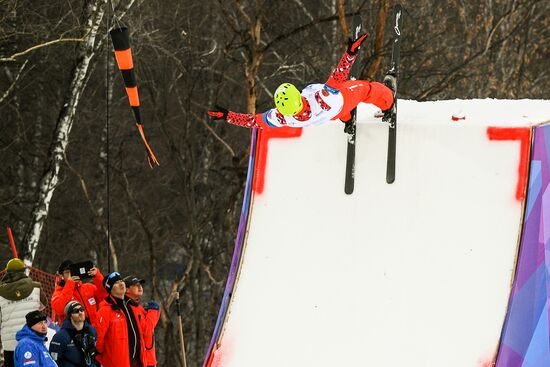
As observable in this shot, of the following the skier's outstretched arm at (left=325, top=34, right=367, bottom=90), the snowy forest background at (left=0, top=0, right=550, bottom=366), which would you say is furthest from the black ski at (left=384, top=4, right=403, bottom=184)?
the snowy forest background at (left=0, top=0, right=550, bottom=366)

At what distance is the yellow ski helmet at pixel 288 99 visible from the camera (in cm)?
502

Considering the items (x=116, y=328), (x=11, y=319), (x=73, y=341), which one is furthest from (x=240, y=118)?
(x=11, y=319)

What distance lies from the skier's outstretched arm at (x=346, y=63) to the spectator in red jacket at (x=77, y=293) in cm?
211

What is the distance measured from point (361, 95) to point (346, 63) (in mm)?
362

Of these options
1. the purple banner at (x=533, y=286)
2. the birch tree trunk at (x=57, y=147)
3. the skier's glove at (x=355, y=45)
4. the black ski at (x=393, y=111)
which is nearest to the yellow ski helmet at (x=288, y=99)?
the skier's glove at (x=355, y=45)

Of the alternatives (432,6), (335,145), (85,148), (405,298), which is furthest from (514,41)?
(405,298)

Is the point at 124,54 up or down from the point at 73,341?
up

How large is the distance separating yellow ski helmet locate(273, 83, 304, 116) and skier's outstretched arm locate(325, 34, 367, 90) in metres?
0.28

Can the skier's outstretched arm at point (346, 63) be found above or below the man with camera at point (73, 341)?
above

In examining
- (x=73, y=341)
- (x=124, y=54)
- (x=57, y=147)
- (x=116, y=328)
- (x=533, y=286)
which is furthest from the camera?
(x=57, y=147)

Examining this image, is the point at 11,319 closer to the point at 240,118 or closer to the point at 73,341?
the point at 73,341

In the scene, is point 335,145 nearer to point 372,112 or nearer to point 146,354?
point 372,112

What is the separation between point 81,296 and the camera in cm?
A: 565

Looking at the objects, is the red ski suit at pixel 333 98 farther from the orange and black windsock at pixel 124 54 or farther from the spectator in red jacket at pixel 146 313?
the spectator in red jacket at pixel 146 313
